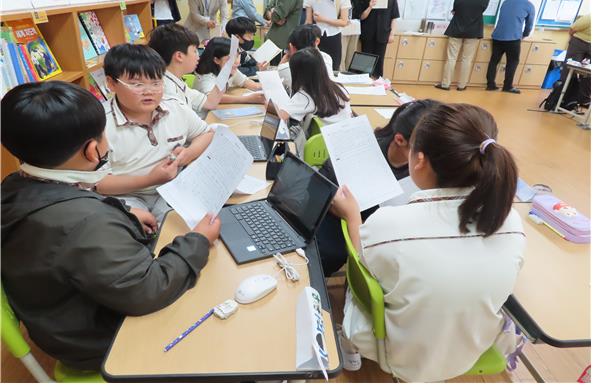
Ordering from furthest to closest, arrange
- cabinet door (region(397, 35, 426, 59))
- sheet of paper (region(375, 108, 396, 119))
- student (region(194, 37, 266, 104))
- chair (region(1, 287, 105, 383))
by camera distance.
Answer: cabinet door (region(397, 35, 426, 59)) → student (region(194, 37, 266, 104)) → sheet of paper (region(375, 108, 396, 119)) → chair (region(1, 287, 105, 383))

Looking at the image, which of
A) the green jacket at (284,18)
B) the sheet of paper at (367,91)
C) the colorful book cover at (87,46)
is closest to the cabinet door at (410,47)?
the green jacket at (284,18)

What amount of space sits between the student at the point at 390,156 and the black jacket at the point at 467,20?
5383 mm

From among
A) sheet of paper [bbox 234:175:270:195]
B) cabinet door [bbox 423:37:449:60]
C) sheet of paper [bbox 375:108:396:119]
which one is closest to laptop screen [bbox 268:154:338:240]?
sheet of paper [bbox 234:175:270:195]

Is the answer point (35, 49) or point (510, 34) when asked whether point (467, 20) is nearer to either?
point (510, 34)

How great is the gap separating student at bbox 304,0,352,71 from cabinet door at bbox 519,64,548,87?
168 inches

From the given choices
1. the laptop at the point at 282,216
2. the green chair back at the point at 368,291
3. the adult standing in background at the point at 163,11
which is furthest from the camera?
the adult standing in background at the point at 163,11

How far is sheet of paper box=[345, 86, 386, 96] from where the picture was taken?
2.97 m

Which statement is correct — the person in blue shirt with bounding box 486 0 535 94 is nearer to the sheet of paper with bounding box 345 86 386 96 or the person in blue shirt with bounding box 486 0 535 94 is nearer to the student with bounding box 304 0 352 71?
the student with bounding box 304 0 352 71

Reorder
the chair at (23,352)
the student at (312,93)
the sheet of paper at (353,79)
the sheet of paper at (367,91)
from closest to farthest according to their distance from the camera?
the chair at (23,352)
the student at (312,93)
the sheet of paper at (367,91)
the sheet of paper at (353,79)

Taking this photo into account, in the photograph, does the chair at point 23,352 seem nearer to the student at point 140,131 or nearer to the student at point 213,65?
the student at point 140,131

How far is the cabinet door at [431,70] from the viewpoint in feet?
21.1

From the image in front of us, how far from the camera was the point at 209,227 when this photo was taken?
108cm

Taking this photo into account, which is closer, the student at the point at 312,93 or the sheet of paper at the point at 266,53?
the student at the point at 312,93

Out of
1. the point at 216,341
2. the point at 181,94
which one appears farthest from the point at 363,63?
the point at 216,341
